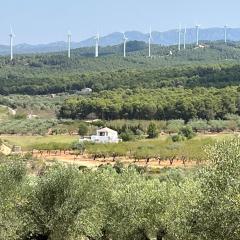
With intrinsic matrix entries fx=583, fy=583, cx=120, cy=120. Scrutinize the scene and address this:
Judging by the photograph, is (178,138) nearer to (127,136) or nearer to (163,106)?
(127,136)

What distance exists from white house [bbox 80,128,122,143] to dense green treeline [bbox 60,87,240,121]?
15460 millimetres

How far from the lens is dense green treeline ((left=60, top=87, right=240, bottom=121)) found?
106312 mm

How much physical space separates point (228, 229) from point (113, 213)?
12.2 meters

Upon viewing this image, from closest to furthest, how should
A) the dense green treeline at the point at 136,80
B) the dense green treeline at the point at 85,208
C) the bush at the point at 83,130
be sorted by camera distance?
the dense green treeline at the point at 85,208 → the bush at the point at 83,130 → the dense green treeline at the point at 136,80

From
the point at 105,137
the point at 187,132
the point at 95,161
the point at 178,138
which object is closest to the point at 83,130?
the point at 105,137

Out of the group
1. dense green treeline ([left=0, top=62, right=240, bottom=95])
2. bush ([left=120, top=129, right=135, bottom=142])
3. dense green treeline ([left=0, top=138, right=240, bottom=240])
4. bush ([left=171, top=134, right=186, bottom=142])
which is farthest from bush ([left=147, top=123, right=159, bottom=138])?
dense green treeline ([left=0, top=138, right=240, bottom=240])

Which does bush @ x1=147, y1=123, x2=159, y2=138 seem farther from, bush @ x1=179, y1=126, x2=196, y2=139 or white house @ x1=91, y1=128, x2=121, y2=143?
white house @ x1=91, y1=128, x2=121, y2=143

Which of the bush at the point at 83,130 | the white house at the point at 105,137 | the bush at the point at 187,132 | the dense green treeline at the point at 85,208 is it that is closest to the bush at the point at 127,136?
the white house at the point at 105,137

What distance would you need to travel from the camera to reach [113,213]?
3222 cm

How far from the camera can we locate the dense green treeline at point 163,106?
10631cm

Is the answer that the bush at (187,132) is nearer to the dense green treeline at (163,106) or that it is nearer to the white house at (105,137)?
the white house at (105,137)

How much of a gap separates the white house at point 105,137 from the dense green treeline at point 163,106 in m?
15.5

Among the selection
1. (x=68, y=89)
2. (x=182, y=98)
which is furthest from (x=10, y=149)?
(x=68, y=89)

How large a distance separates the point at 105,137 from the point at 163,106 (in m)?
20.2
